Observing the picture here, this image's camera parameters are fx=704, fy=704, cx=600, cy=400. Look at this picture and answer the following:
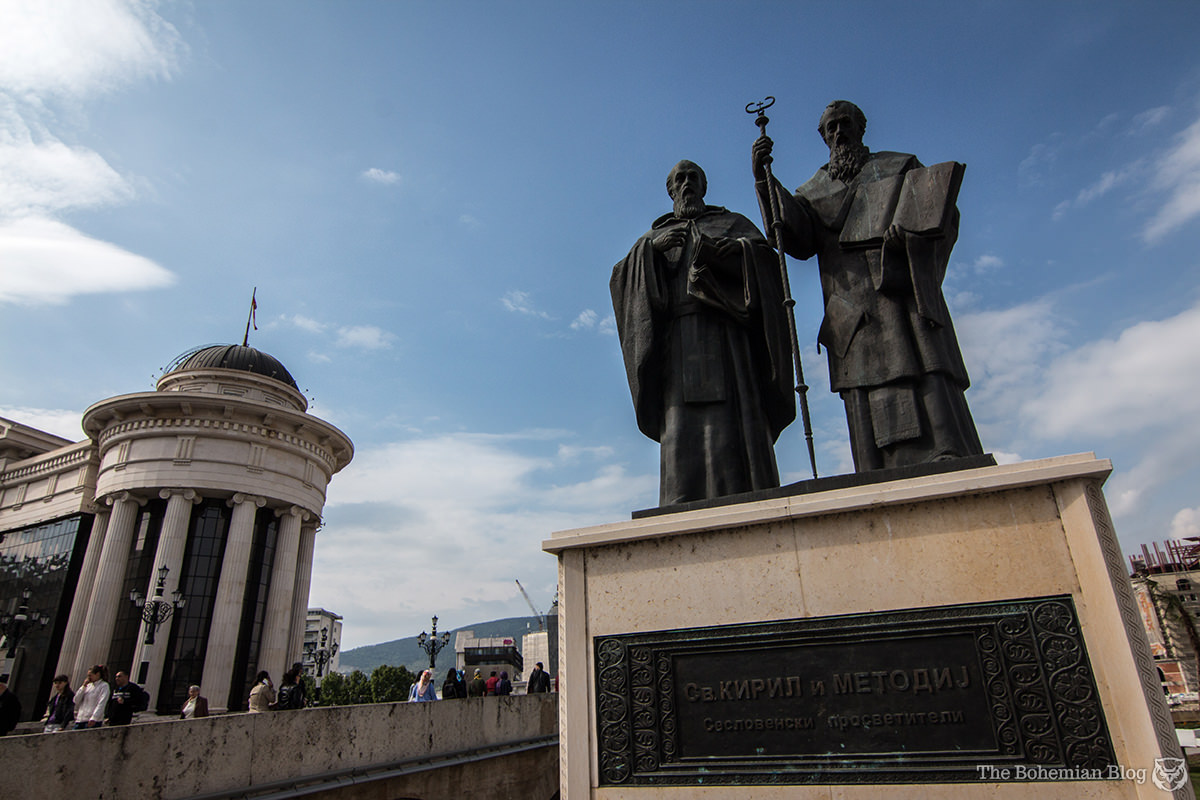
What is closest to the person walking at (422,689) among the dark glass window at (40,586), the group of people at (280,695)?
the group of people at (280,695)

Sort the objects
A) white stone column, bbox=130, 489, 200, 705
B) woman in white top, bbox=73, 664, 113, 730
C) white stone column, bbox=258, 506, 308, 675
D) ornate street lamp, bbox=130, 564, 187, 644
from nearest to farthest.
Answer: woman in white top, bbox=73, 664, 113, 730
ornate street lamp, bbox=130, 564, 187, 644
white stone column, bbox=130, 489, 200, 705
white stone column, bbox=258, 506, 308, 675

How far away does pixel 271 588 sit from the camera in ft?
108

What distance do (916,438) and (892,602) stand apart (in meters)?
1.44

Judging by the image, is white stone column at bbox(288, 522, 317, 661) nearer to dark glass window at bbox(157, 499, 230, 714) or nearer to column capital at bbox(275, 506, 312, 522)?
column capital at bbox(275, 506, 312, 522)

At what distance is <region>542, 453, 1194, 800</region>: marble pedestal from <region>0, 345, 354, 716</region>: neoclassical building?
1164 inches

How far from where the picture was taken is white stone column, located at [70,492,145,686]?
93.9 feet

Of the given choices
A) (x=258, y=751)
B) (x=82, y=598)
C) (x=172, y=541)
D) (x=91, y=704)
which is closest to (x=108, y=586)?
(x=82, y=598)

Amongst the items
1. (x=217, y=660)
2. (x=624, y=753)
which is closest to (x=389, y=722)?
(x=624, y=753)

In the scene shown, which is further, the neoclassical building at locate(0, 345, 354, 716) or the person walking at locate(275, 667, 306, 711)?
the neoclassical building at locate(0, 345, 354, 716)

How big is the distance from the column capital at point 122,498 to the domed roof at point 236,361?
795cm

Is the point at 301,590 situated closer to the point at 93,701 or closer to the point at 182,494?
the point at 182,494

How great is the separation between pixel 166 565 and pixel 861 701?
108ft

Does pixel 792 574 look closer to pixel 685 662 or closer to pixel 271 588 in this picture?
pixel 685 662

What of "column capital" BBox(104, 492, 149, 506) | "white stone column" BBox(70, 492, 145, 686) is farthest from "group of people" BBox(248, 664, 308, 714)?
"column capital" BBox(104, 492, 149, 506)
